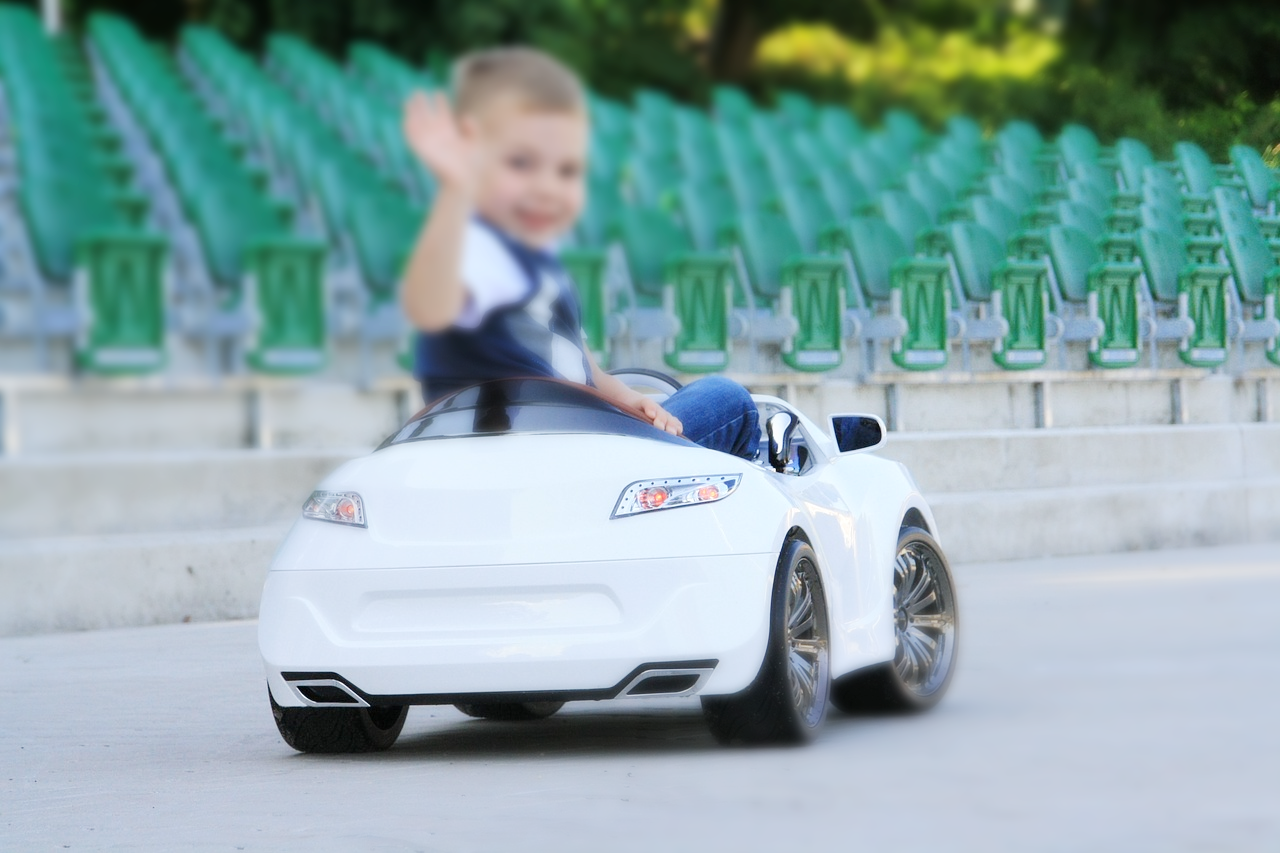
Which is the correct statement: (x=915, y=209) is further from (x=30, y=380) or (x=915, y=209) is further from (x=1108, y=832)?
(x=1108, y=832)

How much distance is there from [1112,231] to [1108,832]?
38.7 feet

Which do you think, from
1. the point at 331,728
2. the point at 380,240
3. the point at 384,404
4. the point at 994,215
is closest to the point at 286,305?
the point at 384,404

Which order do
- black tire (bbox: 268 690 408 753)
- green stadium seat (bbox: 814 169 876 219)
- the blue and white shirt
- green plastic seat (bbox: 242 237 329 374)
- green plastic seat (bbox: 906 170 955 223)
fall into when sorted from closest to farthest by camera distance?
1. the blue and white shirt
2. black tire (bbox: 268 690 408 753)
3. green plastic seat (bbox: 242 237 329 374)
4. green plastic seat (bbox: 906 170 955 223)
5. green stadium seat (bbox: 814 169 876 219)

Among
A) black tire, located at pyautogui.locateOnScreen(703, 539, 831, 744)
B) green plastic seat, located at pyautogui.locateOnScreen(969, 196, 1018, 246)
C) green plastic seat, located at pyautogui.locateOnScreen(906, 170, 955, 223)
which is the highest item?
green plastic seat, located at pyautogui.locateOnScreen(906, 170, 955, 223)

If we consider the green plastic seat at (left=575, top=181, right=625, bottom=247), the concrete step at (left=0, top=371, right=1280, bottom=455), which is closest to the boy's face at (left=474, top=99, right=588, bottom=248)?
the concrete step at (left=0, top=371, right=1280, bottom=455)

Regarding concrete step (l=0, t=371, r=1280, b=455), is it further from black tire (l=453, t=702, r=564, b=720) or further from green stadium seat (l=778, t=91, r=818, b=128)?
green stadium seat (l=778, t=91, r=818, b=128)

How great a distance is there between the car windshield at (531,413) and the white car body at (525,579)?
0.03m

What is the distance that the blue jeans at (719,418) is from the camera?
5.96m

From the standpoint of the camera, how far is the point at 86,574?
30.9 feet

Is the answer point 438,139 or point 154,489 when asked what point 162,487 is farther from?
point 438,139

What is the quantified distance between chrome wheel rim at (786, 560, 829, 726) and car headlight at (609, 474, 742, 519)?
310 millimetres

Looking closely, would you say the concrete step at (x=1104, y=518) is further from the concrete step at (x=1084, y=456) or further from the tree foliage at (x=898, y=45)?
the tree foliage at (x=898, y=45)

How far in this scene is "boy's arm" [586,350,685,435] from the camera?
18.8ft

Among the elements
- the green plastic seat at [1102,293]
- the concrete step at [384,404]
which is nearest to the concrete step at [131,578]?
the concrete step at [384,404]
